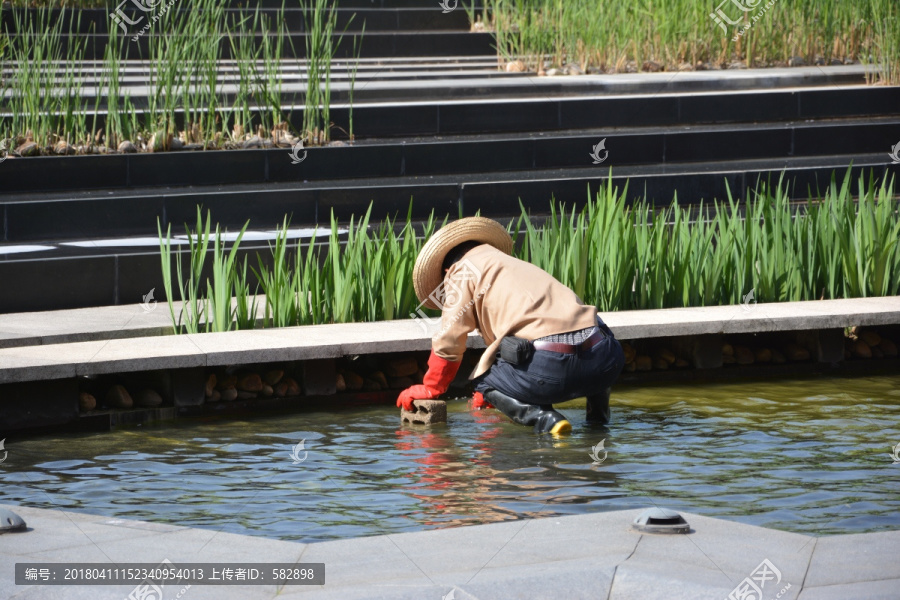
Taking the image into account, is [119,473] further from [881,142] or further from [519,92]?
[881,142]

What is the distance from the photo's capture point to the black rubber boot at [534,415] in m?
5.17

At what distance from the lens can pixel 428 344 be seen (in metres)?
5.75

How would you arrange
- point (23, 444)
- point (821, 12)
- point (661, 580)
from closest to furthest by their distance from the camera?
point (661, 580), point (23, 444), point (821, 12)

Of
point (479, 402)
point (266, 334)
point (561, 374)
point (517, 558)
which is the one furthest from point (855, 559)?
point (266, 334)

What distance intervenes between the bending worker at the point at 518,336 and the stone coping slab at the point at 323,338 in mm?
525

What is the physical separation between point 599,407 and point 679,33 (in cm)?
793

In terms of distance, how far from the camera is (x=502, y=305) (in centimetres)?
518

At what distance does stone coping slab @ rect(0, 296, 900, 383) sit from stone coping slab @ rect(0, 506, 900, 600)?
1.72 meters

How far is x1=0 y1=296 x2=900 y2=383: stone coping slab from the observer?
5332 millimetres

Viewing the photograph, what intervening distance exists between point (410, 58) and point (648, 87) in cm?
280

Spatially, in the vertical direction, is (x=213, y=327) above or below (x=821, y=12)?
below

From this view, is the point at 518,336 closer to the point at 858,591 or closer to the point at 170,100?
the point at 858,591

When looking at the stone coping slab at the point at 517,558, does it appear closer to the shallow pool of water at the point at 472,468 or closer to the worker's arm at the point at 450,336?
the shallow pool of water at the point at 472,468

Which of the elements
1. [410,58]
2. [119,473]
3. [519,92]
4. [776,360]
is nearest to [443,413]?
[119,473]
